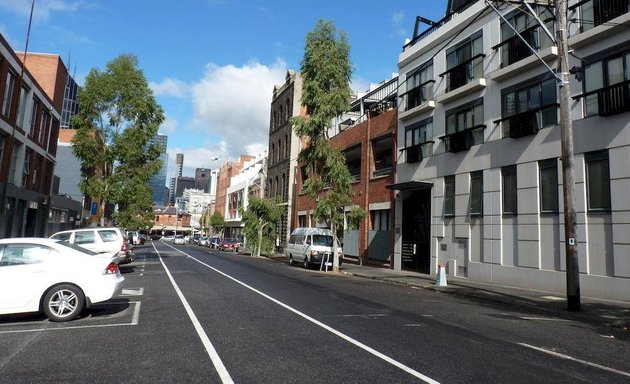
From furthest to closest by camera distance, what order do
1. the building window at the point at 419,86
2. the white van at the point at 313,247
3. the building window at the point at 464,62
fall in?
the white van at the point at 313,247 < the building window at the point at 419,86 < the building window at the point at 464,62

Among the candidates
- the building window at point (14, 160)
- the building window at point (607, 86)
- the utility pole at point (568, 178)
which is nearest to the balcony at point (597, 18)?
the building window at point (607, 86)

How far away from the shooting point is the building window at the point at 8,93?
2385 centimetres

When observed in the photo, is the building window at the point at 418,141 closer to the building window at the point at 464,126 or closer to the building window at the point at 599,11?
the building window at the point at 464,126

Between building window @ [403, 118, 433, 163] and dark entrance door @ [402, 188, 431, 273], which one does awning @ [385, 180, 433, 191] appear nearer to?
dark entrance door @ [402, 188, 431, 273]

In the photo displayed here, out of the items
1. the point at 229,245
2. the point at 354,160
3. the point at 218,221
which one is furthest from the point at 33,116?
the point at 218,221

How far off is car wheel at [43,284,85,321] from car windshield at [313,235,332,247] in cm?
1839

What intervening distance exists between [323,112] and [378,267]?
9620 mm

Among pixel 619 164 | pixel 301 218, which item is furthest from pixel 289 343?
pixel 301 218

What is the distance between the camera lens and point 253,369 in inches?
229

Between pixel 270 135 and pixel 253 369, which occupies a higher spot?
pixel 270 135

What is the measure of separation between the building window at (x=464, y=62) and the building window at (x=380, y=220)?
864 centimetres

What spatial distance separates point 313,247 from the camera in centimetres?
2652

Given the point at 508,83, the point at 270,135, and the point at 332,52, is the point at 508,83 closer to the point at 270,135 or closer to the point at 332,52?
the point at 332,52

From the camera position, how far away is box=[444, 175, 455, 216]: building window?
73.2 ft
